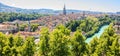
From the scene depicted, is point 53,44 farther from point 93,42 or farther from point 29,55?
point 93,42

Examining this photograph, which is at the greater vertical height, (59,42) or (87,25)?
(59,42)

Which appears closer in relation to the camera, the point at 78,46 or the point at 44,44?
the point at 44,44

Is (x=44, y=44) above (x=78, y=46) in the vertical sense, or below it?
above

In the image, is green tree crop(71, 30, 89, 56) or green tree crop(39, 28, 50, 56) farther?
green tree crop(71, 30, 89, 56)

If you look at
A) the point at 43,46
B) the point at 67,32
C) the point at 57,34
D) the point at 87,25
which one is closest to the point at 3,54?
the point at 43,46

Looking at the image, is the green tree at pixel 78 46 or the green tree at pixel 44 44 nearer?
the green tree at pixel 44 44

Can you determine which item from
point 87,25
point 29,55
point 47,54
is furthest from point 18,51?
point 87,25

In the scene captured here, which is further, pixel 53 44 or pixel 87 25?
pixel 87 25

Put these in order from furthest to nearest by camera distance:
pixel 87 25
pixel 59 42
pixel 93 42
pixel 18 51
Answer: pixel 87 25, pixel 93 42, pixel 18 51, pixel 59 42

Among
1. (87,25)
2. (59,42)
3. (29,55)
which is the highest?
(59,42)

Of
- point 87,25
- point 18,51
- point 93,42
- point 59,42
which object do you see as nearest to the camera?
point 59,42
